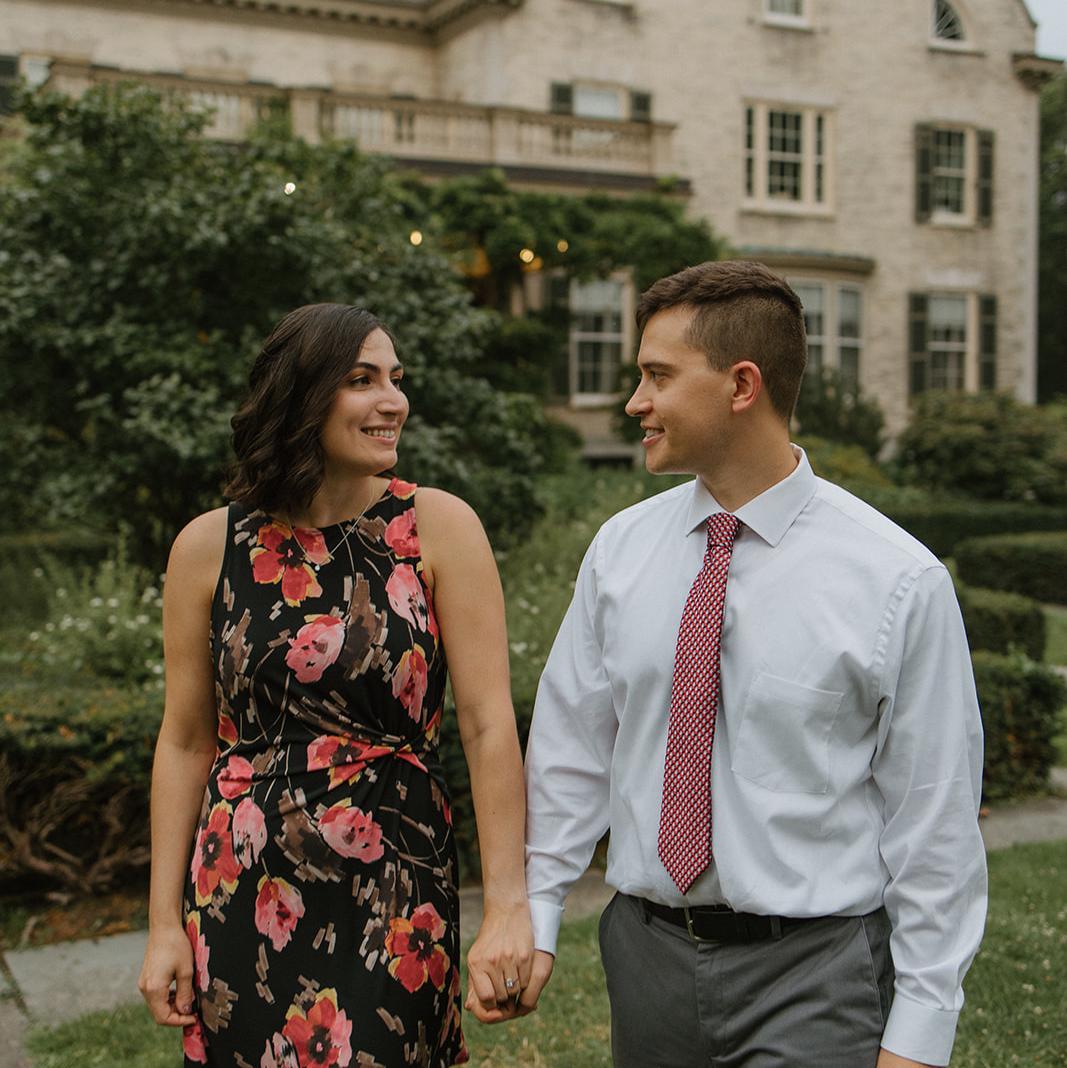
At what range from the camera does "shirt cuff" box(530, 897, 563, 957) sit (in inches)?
94.3

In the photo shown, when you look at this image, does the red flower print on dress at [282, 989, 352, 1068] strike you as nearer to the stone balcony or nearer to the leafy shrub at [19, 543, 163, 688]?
the leafy shrub at [19, 543, 163, 688]

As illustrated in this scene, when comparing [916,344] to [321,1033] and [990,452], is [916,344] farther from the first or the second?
[321,1033]

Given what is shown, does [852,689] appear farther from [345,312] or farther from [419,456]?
[419,456]

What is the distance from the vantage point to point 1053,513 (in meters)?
20.6

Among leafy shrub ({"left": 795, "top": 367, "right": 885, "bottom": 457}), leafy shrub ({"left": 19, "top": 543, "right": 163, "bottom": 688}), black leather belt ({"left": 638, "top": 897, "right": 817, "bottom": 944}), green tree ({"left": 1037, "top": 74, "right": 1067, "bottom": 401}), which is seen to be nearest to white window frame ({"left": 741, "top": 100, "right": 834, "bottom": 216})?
leafy shrub ({"left": 795, "top": 367, "right": 885, "bottom": 457})

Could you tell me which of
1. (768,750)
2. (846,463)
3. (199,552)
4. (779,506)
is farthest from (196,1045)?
(846,463)

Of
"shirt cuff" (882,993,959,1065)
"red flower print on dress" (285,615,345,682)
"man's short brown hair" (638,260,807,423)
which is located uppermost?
"man's short brown hair" (638,260,807,423)

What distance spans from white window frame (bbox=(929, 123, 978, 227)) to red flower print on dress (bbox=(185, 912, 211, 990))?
26.7 metres

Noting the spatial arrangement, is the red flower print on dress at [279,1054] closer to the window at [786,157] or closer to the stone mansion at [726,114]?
the stone mansion at [726,114]

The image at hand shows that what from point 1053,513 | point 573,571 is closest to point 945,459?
point 1053,513

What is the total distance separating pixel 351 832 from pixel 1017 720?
5.90m

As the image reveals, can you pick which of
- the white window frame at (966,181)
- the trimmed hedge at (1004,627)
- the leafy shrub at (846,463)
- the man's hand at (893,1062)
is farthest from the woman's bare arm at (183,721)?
the white window frame at (966,181)

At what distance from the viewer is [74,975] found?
496 centimetres

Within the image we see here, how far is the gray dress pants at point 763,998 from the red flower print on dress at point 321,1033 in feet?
1.61
